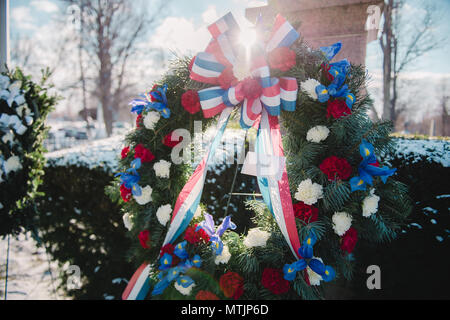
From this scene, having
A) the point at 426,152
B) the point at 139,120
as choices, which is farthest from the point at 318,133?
the point at 426,152

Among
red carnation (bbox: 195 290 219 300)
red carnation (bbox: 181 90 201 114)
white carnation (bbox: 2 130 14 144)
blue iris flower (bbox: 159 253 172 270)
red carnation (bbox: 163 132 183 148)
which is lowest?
red carnation (bbox: 195 290 219 300)

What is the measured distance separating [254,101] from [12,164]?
8.66 feet

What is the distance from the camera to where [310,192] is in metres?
1.72

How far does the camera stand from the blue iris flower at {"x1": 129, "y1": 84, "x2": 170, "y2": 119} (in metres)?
2.04

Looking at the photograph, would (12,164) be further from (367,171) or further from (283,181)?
(367,171)

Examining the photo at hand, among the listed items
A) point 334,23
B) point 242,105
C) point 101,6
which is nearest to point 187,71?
point 242,105

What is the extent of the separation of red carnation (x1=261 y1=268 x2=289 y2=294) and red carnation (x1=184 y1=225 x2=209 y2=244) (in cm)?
48

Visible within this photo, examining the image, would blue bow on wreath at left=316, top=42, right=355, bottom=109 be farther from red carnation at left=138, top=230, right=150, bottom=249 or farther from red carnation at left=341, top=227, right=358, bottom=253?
red carnation at left=138, top=230, right=150, bottom=249

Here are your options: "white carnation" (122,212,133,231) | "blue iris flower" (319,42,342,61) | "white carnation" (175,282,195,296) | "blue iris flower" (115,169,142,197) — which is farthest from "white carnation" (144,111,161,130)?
"blue iris flower" (319,42,342,61)

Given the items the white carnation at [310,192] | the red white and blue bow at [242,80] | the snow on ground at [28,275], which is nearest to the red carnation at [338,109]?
the red white and blue bow at [242,80]

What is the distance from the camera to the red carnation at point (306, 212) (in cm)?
175

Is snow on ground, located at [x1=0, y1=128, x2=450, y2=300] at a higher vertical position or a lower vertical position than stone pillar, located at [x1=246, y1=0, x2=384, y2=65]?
lower

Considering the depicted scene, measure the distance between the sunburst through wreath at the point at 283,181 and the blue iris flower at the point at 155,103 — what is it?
0.01m

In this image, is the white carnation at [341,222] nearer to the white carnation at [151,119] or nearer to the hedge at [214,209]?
the hedge at [214,209]
